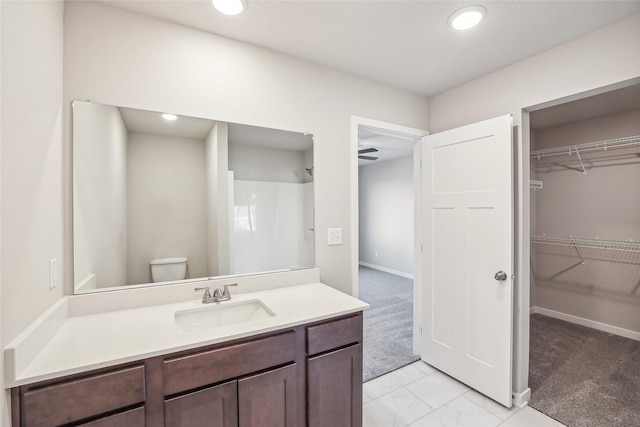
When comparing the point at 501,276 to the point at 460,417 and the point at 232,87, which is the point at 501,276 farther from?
the point at 232,87

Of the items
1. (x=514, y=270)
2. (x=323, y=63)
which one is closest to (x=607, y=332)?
(x=514, y=270)

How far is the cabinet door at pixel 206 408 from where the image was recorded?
1.14 m

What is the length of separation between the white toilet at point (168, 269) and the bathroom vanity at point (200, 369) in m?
0.16

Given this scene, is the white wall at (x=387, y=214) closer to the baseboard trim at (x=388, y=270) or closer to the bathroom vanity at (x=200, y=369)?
the baseboard trim at (x=388, y=270)

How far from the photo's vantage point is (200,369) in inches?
46.5

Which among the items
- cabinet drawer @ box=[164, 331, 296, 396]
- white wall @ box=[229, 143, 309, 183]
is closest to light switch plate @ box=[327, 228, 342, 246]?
white wall @ box=[229, 143, 309, 183]

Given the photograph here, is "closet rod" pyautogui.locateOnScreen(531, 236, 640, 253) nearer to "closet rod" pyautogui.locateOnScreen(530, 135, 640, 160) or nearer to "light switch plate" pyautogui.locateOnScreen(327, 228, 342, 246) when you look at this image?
"closet rod" pyautogui.locateOnScreen(530, 135, 640, 160)

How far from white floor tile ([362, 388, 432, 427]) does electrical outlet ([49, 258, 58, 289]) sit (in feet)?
6.32

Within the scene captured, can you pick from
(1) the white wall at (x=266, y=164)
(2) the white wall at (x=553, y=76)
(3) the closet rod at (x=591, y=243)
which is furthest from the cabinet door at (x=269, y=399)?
(3) the closet rod at (x=591, y=243)

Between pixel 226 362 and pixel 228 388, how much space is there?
0.11 m

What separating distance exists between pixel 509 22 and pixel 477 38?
0.60ft

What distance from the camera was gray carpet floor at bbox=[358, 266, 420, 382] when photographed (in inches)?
105

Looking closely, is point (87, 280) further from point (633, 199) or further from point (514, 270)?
point (633, 199)

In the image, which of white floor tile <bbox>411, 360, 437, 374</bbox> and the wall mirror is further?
white floor tile <bbox>411, 360, 437, 374</bbox>
